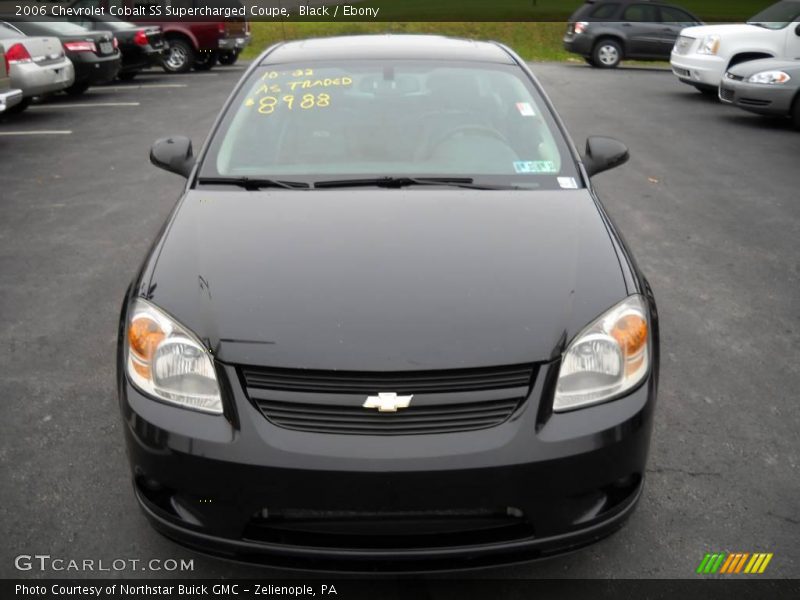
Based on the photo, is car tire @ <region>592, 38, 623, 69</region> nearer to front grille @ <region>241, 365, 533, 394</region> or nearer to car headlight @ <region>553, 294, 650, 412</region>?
car headlight @ <region>553, 294, 650, 412</region>

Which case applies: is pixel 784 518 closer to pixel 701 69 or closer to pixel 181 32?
pixel 701 69

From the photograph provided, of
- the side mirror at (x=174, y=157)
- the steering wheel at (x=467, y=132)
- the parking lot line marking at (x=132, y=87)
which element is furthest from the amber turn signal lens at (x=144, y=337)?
the parking lot line marking at (x=132, y=87)

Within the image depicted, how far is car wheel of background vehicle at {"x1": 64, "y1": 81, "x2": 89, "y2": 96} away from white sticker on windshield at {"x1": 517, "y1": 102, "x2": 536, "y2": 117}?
1197cm

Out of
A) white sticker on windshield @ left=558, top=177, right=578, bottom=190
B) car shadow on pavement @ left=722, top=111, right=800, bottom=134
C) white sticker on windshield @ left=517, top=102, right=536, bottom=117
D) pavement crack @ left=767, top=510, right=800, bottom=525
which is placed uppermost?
white sticker on windshield @ left=517, top=102, right=536, bottom=117

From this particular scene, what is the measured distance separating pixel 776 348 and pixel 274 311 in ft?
9.85

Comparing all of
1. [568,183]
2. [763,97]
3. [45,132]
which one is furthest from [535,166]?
[45,132]

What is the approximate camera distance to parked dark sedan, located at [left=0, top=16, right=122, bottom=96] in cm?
1341

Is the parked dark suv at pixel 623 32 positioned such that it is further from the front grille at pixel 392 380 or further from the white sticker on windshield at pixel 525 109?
the front grille at pixel 392 380

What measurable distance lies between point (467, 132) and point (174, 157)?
1.33 meters

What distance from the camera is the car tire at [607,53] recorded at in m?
19.8

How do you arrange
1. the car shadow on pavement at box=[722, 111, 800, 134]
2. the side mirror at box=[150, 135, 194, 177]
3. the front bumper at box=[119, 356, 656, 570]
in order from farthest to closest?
the car shadow on pavement at box=[722, 111, 800, 134]
the side mirror at box=[150, 135, 194, 177]
the front bumper at box=[119, 356, 656, 570]

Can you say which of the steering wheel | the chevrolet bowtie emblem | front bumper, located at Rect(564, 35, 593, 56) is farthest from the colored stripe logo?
front bumper, located at Rect(564, 35, 593, 56)

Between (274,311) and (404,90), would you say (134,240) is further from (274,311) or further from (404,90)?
(274,311)

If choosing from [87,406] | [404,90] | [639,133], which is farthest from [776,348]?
[639,133]
